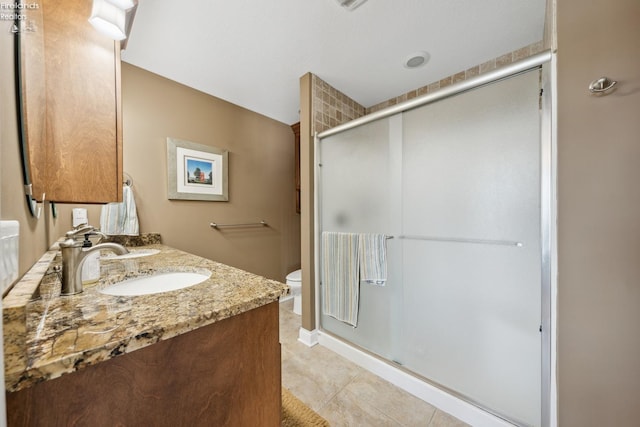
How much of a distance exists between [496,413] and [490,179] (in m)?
1.23

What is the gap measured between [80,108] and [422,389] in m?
2.18

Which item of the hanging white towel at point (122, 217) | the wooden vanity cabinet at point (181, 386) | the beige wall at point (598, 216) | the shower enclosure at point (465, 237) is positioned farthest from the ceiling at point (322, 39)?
the wooden vanity cabinet at point (181, 386)

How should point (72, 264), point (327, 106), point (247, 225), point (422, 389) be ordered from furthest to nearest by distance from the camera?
point (247, 225), point (327, 106), point (422, 389), point (72, 264)

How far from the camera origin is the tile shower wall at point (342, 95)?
5.71 feet

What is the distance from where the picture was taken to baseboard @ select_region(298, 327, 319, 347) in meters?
1.94

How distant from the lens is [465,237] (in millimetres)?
1289

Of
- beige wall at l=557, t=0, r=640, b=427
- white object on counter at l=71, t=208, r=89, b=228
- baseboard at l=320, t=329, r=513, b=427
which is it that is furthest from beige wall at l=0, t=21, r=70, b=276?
baseboard at l=320, t=329, r=513, b=427

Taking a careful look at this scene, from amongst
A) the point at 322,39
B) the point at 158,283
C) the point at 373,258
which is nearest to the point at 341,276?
the point at 373,258

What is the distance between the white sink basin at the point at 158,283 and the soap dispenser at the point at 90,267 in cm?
8

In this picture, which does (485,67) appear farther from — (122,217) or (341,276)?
(122,217)

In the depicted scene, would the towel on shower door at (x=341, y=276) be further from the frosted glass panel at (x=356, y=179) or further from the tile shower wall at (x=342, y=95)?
the tile shower wall at (x=342, y=95)

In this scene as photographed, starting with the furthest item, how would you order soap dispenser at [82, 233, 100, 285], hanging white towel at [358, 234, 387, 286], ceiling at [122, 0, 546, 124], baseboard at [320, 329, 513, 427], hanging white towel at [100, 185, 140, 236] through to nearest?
hanging white towel at [100, 185, 140, 236]
hanging white towel at [358, 234, 387, 286]
ceiling at [122, 0, 546, 124]
baseboard at [320, 329, 513, 427]
soap dispenser at [82, 233, 100, 285]

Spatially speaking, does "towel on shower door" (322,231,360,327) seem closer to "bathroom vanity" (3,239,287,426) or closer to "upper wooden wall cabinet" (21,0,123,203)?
"bathroom vanity" (3,239,287,426)

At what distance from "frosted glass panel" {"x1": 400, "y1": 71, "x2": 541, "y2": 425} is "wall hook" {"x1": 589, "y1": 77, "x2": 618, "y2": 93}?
0.91 feet
